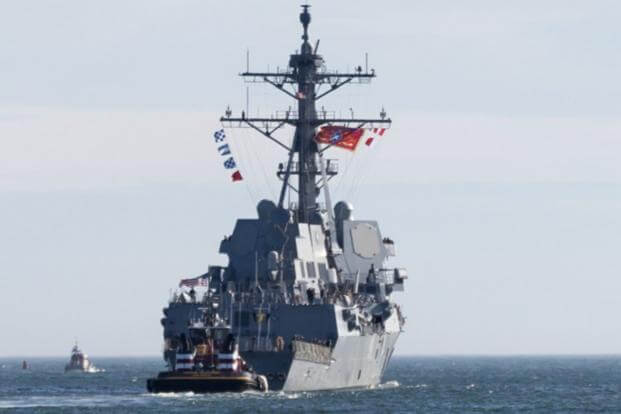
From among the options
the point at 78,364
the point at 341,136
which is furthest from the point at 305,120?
the point at 78,364

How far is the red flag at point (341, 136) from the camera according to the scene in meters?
72.9

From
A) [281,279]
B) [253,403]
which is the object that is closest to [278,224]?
[281,279]

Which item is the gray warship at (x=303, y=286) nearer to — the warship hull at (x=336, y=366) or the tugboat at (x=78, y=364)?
the warship hull at (x=336, y=366)

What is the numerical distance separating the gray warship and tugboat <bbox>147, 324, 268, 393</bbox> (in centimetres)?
8

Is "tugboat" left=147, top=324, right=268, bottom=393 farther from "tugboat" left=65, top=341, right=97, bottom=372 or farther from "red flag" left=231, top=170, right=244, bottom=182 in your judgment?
"tugboat" left=65, top=341, right=97, bottom=372

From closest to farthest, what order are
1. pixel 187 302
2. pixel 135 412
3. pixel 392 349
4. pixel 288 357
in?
pixel 135 412
pixel 288 357
pixel 187 302
pixel 392 349

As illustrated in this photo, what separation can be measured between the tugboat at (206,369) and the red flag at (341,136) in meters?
15.7

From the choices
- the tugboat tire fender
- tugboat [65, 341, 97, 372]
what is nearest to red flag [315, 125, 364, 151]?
the tugboat tire fender

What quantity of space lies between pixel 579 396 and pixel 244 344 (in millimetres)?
19406

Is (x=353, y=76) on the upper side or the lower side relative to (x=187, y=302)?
upper

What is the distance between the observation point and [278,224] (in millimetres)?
70312

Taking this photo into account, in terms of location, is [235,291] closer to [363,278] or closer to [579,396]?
[363,278]

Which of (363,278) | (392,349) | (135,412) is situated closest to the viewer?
(135,412)

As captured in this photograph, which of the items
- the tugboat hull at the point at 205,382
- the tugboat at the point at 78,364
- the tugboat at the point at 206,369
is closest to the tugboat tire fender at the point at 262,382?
the tugboat at the point at 206,369
